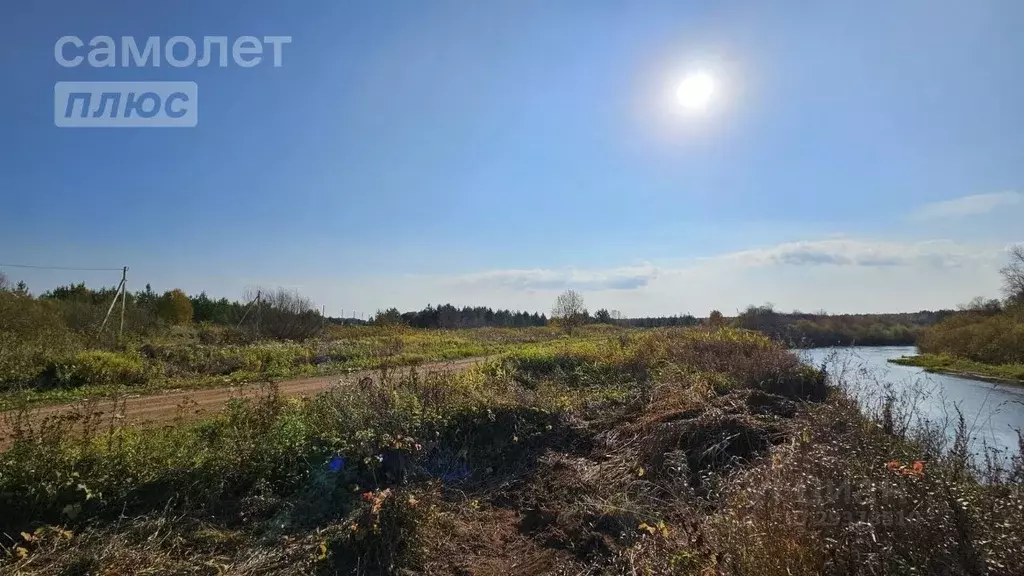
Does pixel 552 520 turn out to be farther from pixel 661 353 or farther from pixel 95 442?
pixel 661 353

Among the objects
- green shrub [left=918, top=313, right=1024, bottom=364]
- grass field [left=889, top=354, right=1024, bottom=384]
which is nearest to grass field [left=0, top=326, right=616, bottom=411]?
grass field [left=889, top=354, right=1024, bottom=384]

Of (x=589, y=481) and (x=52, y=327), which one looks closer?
(x=589, y=481)

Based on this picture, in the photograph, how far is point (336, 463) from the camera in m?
5.73

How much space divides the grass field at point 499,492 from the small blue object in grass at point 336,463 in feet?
0.07

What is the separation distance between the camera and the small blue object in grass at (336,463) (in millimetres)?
5660

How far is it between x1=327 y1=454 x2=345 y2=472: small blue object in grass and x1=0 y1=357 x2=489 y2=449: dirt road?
2509 millimetres

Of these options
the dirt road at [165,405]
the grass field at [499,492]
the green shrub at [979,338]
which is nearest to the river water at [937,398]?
the grass field at [499,492]

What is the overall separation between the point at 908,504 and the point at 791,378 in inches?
342

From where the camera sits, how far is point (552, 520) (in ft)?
17.5

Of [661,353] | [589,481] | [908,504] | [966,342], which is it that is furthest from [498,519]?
[966,342]

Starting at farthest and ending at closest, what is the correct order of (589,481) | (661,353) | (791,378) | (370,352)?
(370,352) < (661,353) < (791,378) < (589,481)

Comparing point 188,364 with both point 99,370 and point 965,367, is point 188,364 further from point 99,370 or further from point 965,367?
point 965,367

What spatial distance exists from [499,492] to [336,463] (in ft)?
6.29

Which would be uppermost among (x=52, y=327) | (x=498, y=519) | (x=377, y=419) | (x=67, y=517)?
(x=52, y=327)
